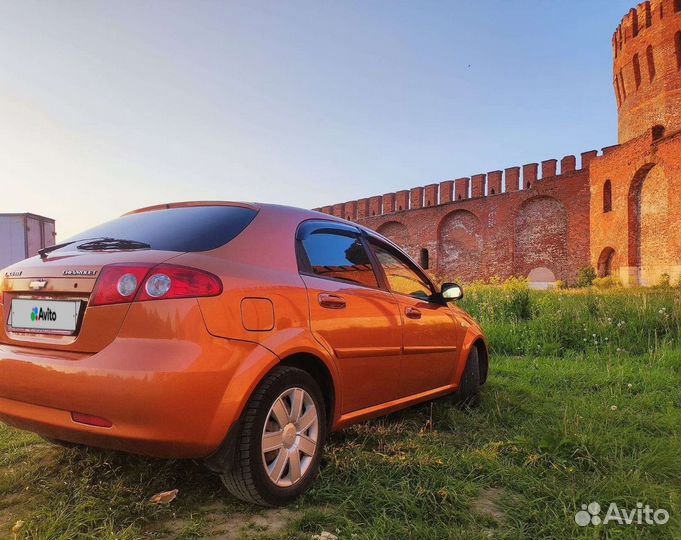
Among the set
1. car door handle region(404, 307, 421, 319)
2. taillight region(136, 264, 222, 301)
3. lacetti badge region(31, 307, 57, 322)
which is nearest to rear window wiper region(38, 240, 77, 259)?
lacetti badge region(31, 307, 57, 322)

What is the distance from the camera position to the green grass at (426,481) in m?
2.02

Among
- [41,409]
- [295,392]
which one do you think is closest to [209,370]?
[295,392]

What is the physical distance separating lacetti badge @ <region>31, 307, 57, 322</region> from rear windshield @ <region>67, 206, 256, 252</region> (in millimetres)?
479

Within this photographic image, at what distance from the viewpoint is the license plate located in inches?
81.3

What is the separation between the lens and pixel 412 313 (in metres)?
3.23

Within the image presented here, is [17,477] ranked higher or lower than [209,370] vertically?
lower

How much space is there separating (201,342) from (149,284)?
322mm

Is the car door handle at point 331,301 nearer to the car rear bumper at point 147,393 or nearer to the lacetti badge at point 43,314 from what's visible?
the car rear bumper at point 147,393

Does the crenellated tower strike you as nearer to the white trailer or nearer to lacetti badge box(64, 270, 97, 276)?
the white trailer

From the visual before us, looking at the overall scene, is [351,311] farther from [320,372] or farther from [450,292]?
[450,292]

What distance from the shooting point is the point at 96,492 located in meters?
2.25

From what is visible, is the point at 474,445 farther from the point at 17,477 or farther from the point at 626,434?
the point at 17,477

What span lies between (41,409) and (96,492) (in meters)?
0.52

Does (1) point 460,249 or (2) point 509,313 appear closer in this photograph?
(2) point 509,313
